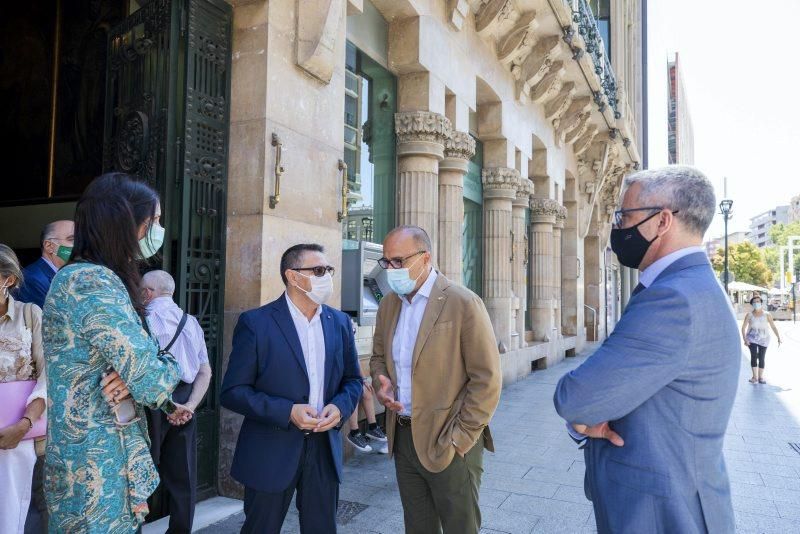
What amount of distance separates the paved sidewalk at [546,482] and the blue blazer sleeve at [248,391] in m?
1.62

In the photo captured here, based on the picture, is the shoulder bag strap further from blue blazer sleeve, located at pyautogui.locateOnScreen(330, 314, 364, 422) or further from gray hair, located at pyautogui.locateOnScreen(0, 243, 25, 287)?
blue blazer sleeve, located at pyautogui.locateOnScreen(330, 314, 364, 422)

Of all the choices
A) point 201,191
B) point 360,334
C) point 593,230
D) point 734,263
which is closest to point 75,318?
point 201,191

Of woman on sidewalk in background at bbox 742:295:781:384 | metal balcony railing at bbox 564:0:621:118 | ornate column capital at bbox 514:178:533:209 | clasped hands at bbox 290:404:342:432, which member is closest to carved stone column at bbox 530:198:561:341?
ornate column capital at bbox 514:178:533:209

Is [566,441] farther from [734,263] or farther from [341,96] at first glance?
[734,263]

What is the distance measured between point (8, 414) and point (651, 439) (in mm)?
3134

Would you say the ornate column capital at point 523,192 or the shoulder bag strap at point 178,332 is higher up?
the ornate column capital at point 523,192

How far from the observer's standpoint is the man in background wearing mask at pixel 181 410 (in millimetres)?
3764

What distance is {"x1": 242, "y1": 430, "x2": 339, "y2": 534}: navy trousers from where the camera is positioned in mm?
2986

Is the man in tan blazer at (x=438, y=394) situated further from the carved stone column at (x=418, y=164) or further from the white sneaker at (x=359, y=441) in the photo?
the carved stone column at (x=418, y=164)

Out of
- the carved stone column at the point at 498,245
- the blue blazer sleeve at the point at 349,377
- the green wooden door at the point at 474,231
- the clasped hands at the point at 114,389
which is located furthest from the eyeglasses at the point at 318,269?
the carved stone column at the point at 498,245

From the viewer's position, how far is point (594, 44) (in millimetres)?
14422

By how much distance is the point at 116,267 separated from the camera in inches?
80.4

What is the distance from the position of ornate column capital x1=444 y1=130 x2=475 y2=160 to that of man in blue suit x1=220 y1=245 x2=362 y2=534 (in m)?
5.91

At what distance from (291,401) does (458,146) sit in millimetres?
6601
